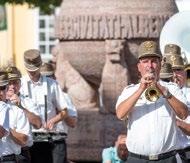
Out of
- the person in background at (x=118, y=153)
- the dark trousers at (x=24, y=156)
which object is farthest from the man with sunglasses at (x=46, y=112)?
the dark trousers at (x=24, y=156)

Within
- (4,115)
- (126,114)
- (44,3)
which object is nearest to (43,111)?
(4,115)

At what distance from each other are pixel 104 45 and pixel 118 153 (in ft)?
10.8

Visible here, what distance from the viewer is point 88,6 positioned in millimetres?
14359

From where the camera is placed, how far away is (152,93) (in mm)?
9016

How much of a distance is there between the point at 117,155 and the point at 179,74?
3.81ft

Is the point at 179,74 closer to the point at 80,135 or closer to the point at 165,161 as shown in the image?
the point at 165,161

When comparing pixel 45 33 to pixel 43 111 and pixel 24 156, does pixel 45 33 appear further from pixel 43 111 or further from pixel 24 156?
pixel 24 156

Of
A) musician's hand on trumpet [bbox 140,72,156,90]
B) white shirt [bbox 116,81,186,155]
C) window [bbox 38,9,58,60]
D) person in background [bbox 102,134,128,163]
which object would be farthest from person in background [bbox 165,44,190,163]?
window [bbox 38,9,58,60]

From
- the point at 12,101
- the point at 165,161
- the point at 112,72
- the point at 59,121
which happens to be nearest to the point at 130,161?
the point at 165,161

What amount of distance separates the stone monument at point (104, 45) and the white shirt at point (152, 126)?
188 inches

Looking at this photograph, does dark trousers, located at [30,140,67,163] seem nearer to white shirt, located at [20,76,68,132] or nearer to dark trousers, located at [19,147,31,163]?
white shirt, located at [20,76,68,132]

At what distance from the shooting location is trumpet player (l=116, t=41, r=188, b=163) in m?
9.15

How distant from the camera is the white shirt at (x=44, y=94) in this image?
38.1 feet

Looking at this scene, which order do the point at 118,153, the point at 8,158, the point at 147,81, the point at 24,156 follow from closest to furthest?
the point at 147,81 → the point at 8,158 → the point at 24,156 → the point at 118,153
